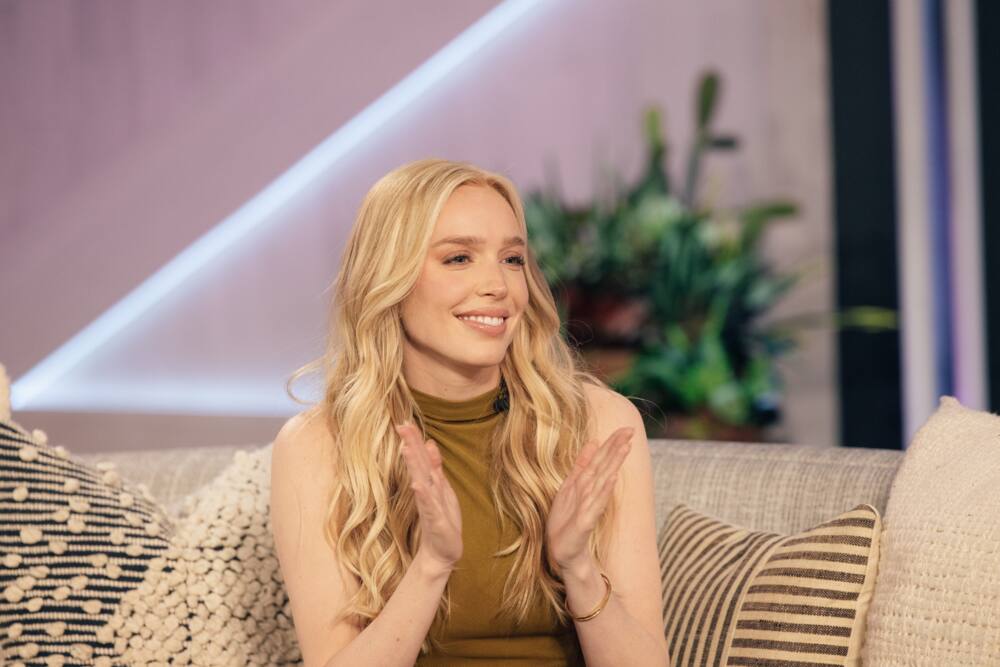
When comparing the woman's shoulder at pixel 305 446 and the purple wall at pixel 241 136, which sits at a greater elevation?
the purple wall at pixel 241 136

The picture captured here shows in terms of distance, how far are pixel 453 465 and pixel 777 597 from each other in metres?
0.52

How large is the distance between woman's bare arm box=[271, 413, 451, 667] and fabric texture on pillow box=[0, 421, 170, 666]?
0.31 meters

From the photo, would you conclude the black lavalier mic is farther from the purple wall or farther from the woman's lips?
the purple wall

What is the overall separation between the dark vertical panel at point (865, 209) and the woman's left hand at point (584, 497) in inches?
132

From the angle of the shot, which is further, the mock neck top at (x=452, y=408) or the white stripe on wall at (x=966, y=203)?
the white stripe on wall at (x=966, y=203)

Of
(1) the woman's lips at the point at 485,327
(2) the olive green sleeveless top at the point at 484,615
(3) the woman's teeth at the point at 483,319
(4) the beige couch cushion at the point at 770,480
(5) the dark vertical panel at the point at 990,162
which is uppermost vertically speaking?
(5) the dark vertical panel at the point at 990,162

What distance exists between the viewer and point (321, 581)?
171 cm

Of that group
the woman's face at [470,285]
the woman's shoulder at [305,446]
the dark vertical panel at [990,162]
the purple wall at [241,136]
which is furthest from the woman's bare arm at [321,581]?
the purple wall at [241,136]

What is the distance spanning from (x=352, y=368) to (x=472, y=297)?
0.87ft

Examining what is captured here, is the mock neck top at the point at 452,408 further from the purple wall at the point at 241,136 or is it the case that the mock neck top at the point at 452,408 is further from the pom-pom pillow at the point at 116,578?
the purple wall at the point at 241,136

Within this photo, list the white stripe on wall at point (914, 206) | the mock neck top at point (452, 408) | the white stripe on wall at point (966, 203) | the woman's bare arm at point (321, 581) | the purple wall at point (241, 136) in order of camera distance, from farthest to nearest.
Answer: the purple wall at point (241, 136), the white stripe on wall at point (914, 206), the white stripe on wall at point (966, 203), the mock neck top at point (452, 408), the woman's bare arm at point (321, 581)

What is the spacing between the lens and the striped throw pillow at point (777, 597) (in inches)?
62.4

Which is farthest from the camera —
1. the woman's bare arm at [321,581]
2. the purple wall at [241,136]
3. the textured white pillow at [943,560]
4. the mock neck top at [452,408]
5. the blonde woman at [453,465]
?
the purple wall at [241,136]

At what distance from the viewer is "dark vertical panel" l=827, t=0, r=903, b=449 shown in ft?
15.0
